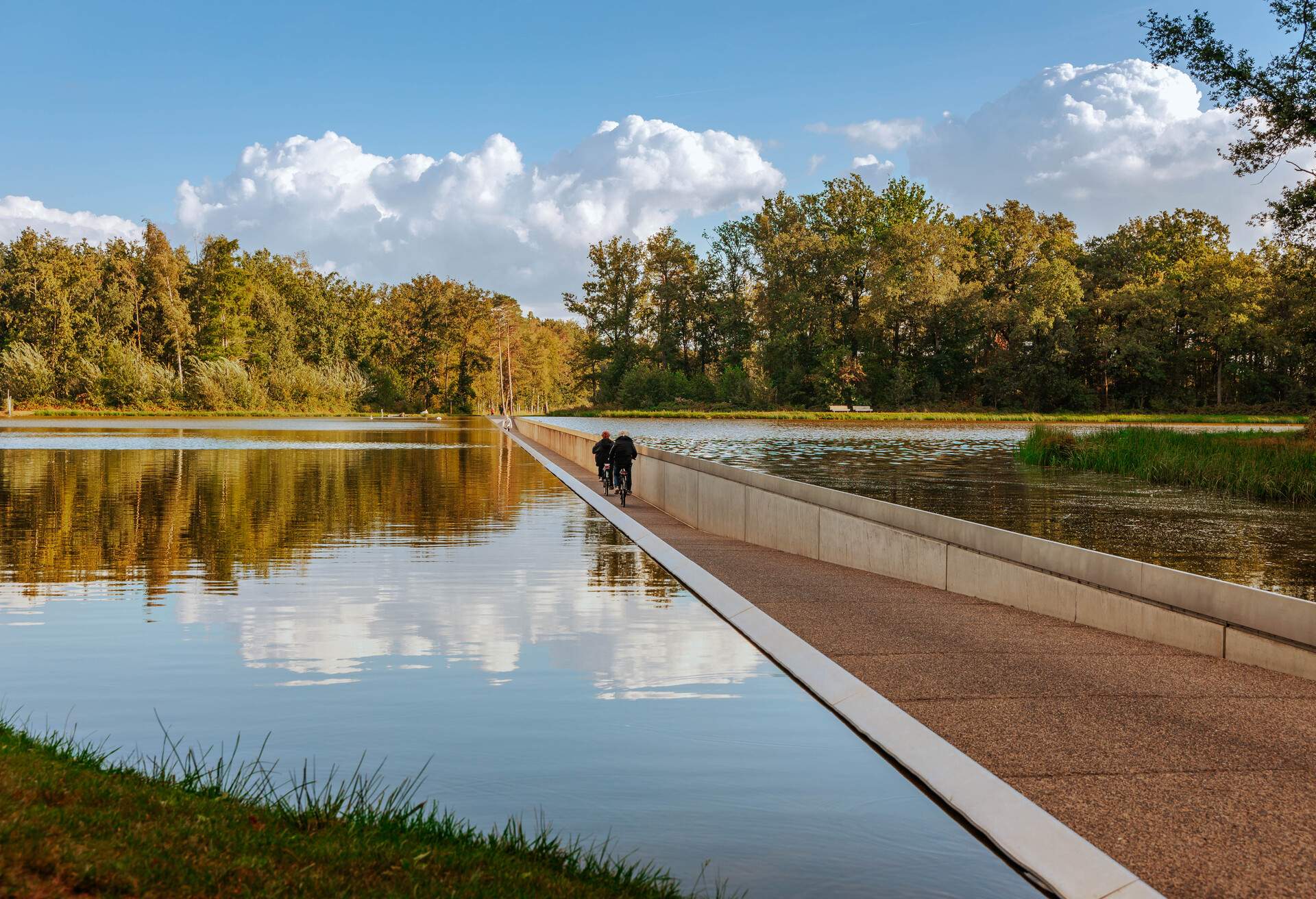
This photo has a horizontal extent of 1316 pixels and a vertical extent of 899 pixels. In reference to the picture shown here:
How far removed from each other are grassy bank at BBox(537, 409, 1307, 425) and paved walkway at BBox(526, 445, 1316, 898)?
74.4 metres

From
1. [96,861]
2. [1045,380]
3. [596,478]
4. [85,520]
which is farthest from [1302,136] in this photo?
[1045,380]

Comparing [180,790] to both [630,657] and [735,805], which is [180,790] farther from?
[630,657]

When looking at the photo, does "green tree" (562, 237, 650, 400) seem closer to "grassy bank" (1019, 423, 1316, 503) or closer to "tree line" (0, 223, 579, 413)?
"tree line" (0, 223, 579, 413)

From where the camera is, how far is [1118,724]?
7.14 metres

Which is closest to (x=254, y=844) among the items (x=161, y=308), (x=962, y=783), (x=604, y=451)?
(x=962, y=783)

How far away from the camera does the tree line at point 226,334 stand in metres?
108

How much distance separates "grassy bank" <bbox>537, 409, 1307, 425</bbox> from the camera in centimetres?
8300

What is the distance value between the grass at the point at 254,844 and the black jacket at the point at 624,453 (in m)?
19.4

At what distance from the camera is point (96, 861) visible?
406 centimetres

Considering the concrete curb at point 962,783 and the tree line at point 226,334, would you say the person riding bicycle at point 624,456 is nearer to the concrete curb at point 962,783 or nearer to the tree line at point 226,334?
the concrete curb at point 962,783

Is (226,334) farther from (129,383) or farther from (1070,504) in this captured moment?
(1070,504)

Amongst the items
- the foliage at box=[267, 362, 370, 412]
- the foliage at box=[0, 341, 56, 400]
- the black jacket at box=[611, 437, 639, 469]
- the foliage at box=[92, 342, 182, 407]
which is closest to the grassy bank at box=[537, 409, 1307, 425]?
the foliage at box=[267, 362, 370, 412]

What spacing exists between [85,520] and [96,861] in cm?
1691

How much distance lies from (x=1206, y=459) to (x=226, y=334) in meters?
108
